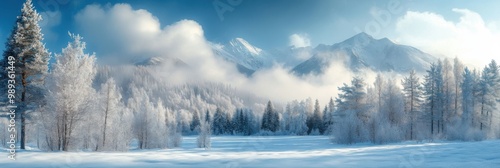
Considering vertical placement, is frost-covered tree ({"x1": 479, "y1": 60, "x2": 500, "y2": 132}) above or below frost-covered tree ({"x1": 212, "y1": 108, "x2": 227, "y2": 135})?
above

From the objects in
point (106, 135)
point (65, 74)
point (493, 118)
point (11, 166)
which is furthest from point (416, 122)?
point (11, 166)

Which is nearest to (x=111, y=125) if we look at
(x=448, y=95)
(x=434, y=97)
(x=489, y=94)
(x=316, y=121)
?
(x=434, y=97)

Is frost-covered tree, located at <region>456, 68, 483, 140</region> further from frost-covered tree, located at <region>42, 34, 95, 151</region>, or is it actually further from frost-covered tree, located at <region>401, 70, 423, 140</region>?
frost-covered tree, located at <region>42, 34, 95, 151</region>

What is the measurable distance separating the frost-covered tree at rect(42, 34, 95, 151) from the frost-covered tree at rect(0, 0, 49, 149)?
1.80m

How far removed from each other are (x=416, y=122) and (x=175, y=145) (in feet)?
116

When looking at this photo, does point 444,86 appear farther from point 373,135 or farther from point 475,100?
point 373,135

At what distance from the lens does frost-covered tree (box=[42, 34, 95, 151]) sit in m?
Answer: 20.6

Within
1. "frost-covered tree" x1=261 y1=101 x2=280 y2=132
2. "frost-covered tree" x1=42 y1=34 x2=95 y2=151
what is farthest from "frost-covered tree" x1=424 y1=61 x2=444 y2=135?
"frost-covered tree" x1=261 y1=101 x2=280 y2=132

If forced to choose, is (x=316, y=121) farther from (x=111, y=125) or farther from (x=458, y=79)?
(x=111, y=125)

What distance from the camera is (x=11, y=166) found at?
38.4ft

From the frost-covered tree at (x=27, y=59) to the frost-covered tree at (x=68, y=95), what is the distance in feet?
5.91

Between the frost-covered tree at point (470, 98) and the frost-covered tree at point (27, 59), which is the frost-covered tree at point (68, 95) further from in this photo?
the frost-covered tree at point (470, 98)

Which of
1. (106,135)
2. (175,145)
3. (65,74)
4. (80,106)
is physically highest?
(65,74)

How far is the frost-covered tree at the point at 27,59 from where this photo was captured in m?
21.9
